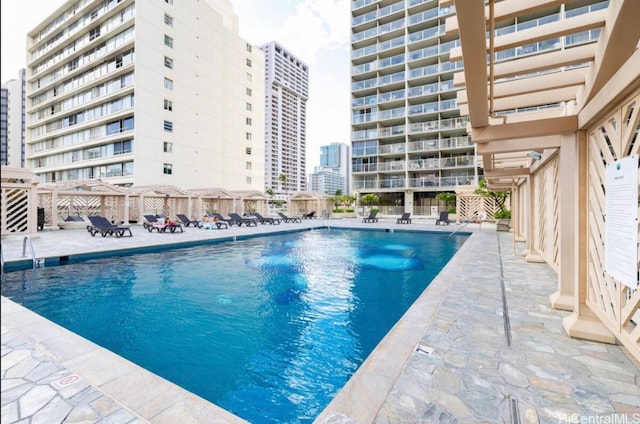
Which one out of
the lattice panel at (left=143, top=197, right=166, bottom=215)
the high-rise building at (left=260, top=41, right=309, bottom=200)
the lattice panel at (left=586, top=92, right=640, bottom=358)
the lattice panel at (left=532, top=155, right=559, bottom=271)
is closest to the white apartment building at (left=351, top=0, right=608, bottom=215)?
the lattice panel at (left=143, top=197, right=166, bottom=215)

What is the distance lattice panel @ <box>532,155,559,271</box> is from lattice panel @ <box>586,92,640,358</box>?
8.02 feet

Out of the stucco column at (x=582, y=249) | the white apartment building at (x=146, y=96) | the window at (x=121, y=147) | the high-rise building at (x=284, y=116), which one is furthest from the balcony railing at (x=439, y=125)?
the high-rise building at (x=284, y=116)

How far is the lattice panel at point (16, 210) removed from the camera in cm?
1189

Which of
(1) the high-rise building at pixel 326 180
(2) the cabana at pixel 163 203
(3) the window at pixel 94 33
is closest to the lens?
(2) the cabana at pixel 163 203

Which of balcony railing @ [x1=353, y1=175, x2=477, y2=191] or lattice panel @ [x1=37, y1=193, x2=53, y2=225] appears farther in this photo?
balcony railing @ [x1=353, y1=175, x2=477, y2=191]

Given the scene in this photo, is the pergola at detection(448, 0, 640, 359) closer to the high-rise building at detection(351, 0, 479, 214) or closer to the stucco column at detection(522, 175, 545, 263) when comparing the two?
the stucco column at detection(522, 175, 545, 263)

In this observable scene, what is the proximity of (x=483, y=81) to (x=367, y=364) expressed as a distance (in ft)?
9.96

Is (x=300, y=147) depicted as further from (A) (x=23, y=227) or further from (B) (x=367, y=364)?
(B) (x=367, y=364)

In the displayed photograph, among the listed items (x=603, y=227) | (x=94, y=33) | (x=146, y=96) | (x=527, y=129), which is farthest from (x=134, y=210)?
(x=603, y=227)

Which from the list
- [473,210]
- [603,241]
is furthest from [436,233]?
[603,241]

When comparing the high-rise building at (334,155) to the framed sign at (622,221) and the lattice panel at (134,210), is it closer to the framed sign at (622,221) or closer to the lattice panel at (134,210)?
the lattice panel at (134,210)

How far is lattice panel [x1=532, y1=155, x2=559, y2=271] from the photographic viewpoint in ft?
20.8

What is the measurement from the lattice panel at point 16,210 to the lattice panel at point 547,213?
52.3 ft

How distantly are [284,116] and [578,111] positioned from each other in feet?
356
